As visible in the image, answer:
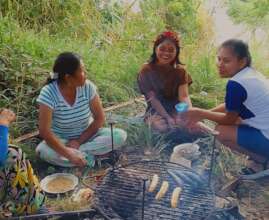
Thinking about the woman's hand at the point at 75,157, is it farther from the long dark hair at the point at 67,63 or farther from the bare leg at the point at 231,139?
the bare leg at the point at 231,139

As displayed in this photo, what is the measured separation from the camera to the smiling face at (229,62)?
11.1 feet

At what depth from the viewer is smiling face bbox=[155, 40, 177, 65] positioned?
12.8 feet

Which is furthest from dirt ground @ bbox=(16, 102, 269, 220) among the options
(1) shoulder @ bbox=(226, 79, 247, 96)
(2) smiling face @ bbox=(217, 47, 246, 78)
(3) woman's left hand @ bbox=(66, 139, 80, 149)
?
(2) smiling face @ bbox=(217, 47, 246, 78)

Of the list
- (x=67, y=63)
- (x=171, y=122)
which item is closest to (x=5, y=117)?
(x=67, y=63)

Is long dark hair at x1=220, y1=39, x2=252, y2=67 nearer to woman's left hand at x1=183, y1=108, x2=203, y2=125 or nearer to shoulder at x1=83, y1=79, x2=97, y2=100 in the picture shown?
woman's left hand at x1=183, y1=108, x2=203, y2=125

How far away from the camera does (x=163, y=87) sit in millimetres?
4129

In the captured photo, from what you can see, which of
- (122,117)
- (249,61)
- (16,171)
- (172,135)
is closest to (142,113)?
(122,117)

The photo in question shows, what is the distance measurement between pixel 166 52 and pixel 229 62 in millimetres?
724

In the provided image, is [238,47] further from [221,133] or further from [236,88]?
[221,133]

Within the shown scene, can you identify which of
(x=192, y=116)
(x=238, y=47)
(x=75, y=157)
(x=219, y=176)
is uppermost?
(x=238, y=47)

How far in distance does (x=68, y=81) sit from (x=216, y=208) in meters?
1.53

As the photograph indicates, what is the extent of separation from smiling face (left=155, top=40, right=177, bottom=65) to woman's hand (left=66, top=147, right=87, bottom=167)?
3.96ft

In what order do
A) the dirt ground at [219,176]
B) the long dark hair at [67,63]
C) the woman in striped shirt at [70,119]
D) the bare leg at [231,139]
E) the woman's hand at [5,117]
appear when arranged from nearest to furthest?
the woman's hand at [5,117]
the dirt ground at [219,176]
the long dark hair at [67,63]
the woman in striped shirt at [70,119]
the bare leg at [231,139]

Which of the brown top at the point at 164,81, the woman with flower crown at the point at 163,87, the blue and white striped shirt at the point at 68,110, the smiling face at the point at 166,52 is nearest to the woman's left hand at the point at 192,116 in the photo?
the woman with flower crown at the point at 163,87
